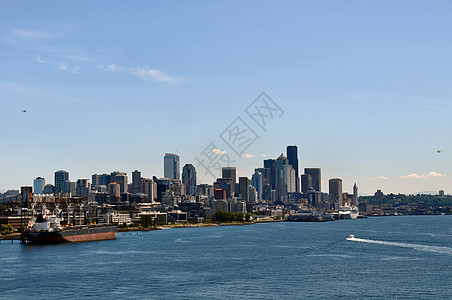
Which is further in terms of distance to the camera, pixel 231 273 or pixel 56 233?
pixel 56 233

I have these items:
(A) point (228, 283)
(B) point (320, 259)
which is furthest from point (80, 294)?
(B) point (320, 259)

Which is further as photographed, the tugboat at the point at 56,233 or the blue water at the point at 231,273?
the tugboat at the point at 56,233

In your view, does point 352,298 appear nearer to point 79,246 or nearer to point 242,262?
point 242,262

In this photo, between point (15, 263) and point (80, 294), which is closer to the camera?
point (80, 294)

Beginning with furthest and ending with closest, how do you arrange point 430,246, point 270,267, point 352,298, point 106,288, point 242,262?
point 430,246, point 242,262, point 270,267, point 106,288, point 352,298

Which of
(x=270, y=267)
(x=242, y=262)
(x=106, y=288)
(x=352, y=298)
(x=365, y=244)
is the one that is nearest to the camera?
(x=352, y=298)

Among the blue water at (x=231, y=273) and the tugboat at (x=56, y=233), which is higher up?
the tugboat at (x=56, y=233)

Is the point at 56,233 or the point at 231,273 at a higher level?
the point at 56,233
